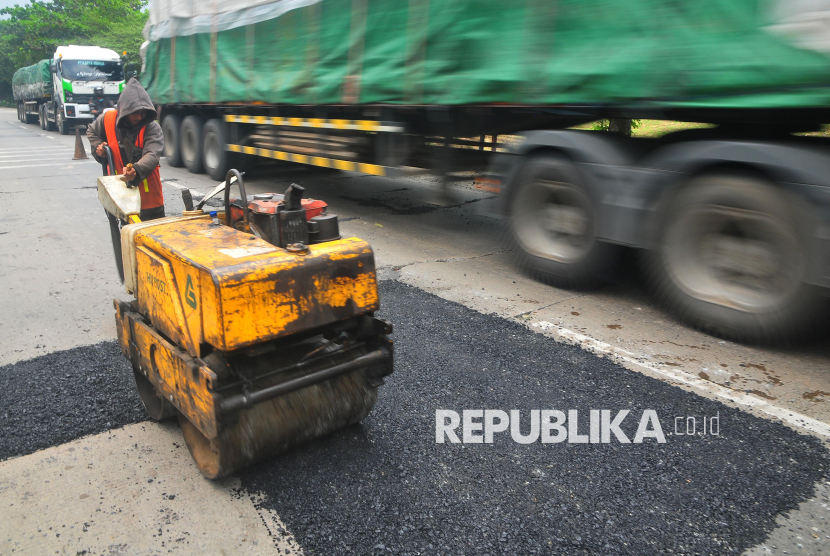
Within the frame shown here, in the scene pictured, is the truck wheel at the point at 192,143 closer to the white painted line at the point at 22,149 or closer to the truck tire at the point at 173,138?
the truck tire at the point at 173,138

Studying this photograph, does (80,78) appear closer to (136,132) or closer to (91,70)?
(91,70)

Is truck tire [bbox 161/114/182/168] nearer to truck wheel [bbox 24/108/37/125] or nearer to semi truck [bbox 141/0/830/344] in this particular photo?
semi truck [bbox 141/0/830/344]

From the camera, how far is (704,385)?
3701 millimetres

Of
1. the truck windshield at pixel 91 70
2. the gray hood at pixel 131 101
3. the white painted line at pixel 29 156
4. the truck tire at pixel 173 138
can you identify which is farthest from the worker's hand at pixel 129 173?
the truck windshield at pixel 91 70

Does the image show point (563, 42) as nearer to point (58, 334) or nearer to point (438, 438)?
point (438, 438)

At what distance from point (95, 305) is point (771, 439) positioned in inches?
191

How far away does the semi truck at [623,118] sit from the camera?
3914 mm

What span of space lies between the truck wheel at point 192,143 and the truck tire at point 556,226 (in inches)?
325

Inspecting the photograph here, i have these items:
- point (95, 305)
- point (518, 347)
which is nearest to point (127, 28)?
point (95, 305)

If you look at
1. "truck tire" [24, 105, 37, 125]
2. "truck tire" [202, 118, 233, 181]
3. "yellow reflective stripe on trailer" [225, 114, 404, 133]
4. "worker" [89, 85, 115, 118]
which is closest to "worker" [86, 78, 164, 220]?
"worker" [89, 85, 115, 118]

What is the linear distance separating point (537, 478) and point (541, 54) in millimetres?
3778

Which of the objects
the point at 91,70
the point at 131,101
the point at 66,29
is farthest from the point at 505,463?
the point at 66,29

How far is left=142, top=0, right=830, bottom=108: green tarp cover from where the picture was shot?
3.86 m

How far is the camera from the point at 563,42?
5.03 metres
